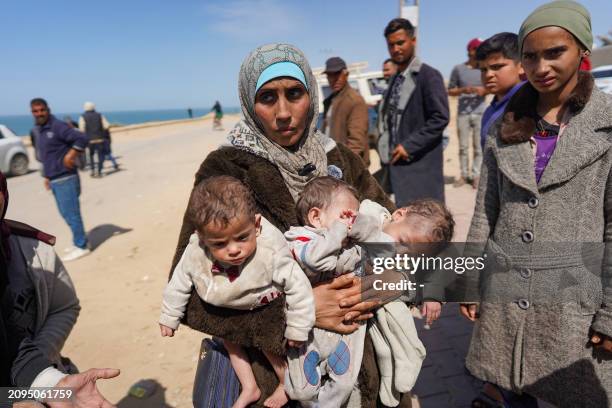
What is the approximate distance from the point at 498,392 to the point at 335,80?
12.6 feet

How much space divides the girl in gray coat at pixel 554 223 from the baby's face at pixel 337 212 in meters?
0.65

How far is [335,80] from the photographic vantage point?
500cm

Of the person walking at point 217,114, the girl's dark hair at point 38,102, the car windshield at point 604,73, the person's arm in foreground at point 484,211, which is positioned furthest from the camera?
the person walking at point 217,114

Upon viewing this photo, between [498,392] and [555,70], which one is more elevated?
[555,70]

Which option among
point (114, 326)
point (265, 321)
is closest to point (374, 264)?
point (265, 321)

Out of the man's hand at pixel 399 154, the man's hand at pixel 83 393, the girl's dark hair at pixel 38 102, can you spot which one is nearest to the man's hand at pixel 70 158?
the girl's dark hair at pixel 38 102

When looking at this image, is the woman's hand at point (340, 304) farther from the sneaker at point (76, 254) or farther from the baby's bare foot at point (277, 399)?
the sneaker at point (76, 254)

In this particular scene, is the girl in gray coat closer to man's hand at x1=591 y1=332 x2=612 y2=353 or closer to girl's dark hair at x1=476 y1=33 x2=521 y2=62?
man's hand at x1=591 y1=332 x2=612 y2=353

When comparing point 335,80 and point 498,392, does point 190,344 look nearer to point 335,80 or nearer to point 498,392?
point 498,392

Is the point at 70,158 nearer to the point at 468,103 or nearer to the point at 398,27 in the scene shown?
the point at 398,27

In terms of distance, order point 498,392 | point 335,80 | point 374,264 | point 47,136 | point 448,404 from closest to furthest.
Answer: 1. point 374,264
2. point 498,392
3. point 448,404
4. point 335,80
5. point 47,136

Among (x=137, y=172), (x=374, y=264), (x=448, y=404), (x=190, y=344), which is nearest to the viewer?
(x=374, y=264)

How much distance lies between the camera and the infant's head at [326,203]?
1604 mm

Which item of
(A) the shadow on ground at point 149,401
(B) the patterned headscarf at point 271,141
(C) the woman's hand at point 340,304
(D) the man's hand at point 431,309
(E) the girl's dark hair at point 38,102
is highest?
(E) the girl's dark hair at point 38,102
